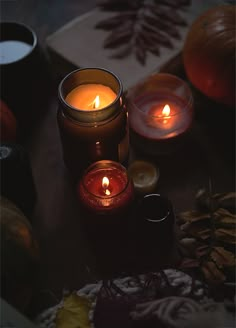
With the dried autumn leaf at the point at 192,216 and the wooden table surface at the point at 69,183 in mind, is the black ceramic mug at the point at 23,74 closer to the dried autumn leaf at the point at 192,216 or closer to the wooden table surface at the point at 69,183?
the wooden table surface at the point at 69,183

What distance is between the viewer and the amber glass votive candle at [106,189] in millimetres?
636

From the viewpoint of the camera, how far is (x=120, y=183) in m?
0.66

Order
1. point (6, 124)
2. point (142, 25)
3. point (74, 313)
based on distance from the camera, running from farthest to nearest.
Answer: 1. point (142, 25)
2. point (6, 124)
3. point (74, 313)

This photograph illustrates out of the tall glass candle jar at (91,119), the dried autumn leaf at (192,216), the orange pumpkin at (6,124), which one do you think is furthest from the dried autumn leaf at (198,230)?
the orange pumpkin at (6,124)

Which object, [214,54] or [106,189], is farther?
[214,54]

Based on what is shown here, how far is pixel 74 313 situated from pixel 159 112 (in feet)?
0.97

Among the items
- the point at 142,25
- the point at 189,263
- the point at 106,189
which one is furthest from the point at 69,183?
the point at 142,25

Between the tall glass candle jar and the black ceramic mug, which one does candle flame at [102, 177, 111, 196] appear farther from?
the black ceramic mug

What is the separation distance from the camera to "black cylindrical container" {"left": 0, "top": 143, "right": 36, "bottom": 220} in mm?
646

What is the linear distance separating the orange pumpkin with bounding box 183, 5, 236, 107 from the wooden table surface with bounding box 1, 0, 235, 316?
4 centimetres

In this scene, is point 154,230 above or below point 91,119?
below

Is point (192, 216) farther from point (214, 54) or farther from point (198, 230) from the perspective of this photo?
point (214, 54)

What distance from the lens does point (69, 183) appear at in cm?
73

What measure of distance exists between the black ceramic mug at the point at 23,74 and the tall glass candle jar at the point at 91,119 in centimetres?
10
